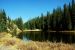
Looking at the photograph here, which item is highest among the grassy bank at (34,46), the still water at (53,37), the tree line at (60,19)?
the tree line at (60,19)

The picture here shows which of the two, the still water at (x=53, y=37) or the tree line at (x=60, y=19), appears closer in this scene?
the still water at (x=53, y=37)

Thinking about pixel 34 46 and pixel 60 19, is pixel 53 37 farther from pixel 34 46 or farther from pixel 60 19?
pixel 60 19

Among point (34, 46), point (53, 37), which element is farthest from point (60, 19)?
point (34, 46)

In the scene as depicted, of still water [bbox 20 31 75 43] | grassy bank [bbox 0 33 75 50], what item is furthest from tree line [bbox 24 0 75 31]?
grassy bank [bbox 0 33 75 50]

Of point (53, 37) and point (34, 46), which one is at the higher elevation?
point (34, 46)

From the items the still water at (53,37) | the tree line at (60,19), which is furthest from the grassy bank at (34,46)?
the tree line at (60,19)

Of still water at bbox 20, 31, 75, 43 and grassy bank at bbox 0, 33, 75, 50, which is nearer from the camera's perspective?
grassy bank at bbox 0, 33, 75, 50

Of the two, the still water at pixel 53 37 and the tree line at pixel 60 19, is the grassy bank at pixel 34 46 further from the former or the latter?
the tree line at pixel 60 19

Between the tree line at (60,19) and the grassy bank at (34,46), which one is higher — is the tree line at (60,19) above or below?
above

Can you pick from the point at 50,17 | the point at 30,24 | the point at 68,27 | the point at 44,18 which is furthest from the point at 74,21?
the point at 30,24

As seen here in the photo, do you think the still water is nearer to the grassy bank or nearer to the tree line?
the grassy bank

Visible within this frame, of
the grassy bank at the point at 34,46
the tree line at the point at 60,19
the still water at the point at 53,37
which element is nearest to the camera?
the grassy bank at the point at 34,46

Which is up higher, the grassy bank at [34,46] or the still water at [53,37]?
the grassy bank at [34,46]

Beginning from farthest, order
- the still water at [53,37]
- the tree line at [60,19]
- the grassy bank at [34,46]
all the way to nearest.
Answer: the tree line at [60,19] → the still water at [53,37] → the grassy bank at [34,46]
